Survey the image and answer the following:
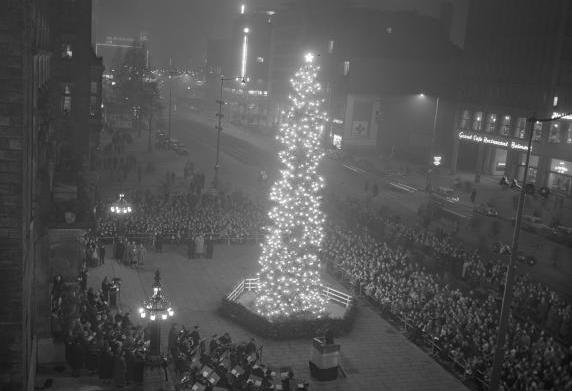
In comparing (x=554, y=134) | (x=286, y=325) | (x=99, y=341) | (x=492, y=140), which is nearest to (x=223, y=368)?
(x=99, y=341)

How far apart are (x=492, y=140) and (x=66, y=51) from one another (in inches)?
1795

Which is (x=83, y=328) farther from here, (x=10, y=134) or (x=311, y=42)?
(x=311, y=42)

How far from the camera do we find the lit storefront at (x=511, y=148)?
59.0 meters

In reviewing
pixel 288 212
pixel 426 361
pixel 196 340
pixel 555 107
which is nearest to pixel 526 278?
pixel 426 361

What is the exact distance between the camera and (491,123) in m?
68.4

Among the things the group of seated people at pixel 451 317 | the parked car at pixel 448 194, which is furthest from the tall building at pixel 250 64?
the group of seated people at pixel 451 317

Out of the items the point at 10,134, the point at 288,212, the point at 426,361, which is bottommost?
the point at 426,361

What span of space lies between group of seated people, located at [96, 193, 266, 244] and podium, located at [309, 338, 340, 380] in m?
15.3

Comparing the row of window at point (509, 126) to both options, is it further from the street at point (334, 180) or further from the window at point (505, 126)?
the street at point (334, 180)

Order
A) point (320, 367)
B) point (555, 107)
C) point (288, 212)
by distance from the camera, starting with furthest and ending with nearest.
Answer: point (555, 107)
point (288, 212)
point (320, 367)

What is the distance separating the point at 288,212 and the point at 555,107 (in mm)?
41488

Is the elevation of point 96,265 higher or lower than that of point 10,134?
lower

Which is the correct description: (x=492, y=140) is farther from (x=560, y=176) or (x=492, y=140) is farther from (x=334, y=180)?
(x=334, y=180)

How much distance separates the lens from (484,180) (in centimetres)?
6638
